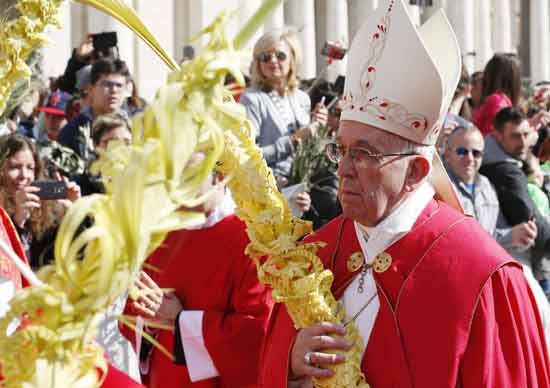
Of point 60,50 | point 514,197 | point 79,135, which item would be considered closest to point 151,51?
point 60,50

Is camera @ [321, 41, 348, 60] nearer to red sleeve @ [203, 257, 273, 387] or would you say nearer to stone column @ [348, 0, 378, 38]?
red sleeve @ [203, 257, 273, 387]

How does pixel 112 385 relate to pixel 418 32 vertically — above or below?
below

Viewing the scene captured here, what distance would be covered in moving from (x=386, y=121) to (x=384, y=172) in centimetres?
20

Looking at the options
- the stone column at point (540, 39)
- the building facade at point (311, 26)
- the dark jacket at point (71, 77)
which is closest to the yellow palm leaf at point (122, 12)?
the building facade at point (311, 26)

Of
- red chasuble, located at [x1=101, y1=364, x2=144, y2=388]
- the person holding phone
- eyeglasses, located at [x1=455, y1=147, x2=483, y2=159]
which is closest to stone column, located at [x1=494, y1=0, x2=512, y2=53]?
eyeglasses, located at [x1=455, y1=147, x2=483, y2=159]

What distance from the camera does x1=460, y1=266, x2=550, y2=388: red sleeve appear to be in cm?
297

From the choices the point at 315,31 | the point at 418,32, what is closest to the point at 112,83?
the point at 418,32

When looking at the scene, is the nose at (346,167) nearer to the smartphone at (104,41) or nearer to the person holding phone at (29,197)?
the person holding phone at (29,197)

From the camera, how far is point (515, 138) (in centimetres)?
745

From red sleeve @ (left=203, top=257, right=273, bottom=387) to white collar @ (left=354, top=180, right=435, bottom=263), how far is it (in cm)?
81

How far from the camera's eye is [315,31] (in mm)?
21734

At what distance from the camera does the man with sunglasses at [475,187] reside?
20.9 ft

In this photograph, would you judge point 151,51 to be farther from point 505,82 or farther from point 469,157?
point 469,157

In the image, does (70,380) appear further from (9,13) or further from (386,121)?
(386,121)
